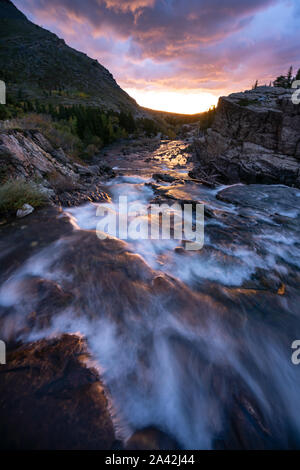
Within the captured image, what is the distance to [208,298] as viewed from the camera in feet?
10.9

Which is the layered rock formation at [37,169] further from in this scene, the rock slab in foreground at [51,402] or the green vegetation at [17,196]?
the rock slab in foreground at [51,402]

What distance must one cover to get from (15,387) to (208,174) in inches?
549

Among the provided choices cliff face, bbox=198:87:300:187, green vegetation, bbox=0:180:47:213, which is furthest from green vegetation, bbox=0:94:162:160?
cliff face, bbox=198:87:300:187

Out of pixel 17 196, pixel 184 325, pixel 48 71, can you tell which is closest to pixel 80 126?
pixel 17 196

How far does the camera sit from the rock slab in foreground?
158 cm

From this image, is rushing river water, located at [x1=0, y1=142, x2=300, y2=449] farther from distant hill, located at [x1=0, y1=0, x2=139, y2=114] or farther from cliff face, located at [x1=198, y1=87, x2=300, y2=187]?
distant hill, located at [x1=0, y1=0, x2=139, y2=114]

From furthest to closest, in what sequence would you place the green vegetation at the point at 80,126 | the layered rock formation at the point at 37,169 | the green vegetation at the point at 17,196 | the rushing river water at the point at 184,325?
the green vegetation at the point at 80,126 < the layered rock formation at the point at 37,169 < the green vegetation at the point at 17,196 < the rushing river water at the point at 184,325

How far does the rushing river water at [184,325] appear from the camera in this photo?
6.34ft

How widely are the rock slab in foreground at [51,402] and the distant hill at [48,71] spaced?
216 ft

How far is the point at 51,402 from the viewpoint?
178 cm

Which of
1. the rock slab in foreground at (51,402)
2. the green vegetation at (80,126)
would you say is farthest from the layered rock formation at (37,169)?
the rock slab in foreground at (51,402)

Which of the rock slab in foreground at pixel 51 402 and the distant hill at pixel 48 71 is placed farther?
the distant hill at pixel 48 71
